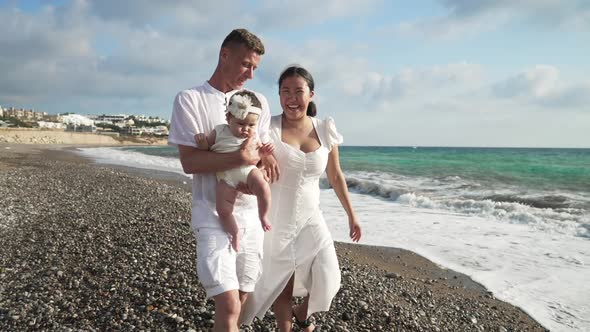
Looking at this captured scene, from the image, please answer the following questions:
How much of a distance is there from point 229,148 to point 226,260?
0.68 meters

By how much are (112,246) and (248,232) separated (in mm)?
4797

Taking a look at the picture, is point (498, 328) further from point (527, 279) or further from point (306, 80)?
point (306, 80)

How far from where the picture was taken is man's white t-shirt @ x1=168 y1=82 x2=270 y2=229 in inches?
100

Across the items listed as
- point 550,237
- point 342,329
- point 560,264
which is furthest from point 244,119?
point 550,237

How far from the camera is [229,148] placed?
2.49m

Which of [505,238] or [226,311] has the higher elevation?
[226,311]

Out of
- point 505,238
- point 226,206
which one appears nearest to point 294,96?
point 226,206

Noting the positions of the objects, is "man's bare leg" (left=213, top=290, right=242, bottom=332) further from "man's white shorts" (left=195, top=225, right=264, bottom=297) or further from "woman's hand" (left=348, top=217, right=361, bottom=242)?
"woman's hand" (left=348, top=217, right=361, bottom=242)

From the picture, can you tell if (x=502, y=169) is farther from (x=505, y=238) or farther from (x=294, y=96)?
(x=294, y=96)

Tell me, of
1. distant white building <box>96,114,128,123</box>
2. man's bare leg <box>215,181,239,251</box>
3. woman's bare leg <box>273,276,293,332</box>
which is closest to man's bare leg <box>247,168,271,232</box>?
man's bare leg <box>215,181,239,251</box>

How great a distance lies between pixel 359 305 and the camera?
4703mm

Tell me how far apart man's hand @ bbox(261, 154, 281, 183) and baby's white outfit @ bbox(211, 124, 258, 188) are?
0.68 ft

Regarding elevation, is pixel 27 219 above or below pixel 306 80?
below

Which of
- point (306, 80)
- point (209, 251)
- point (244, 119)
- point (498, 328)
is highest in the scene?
point (306, 80)
